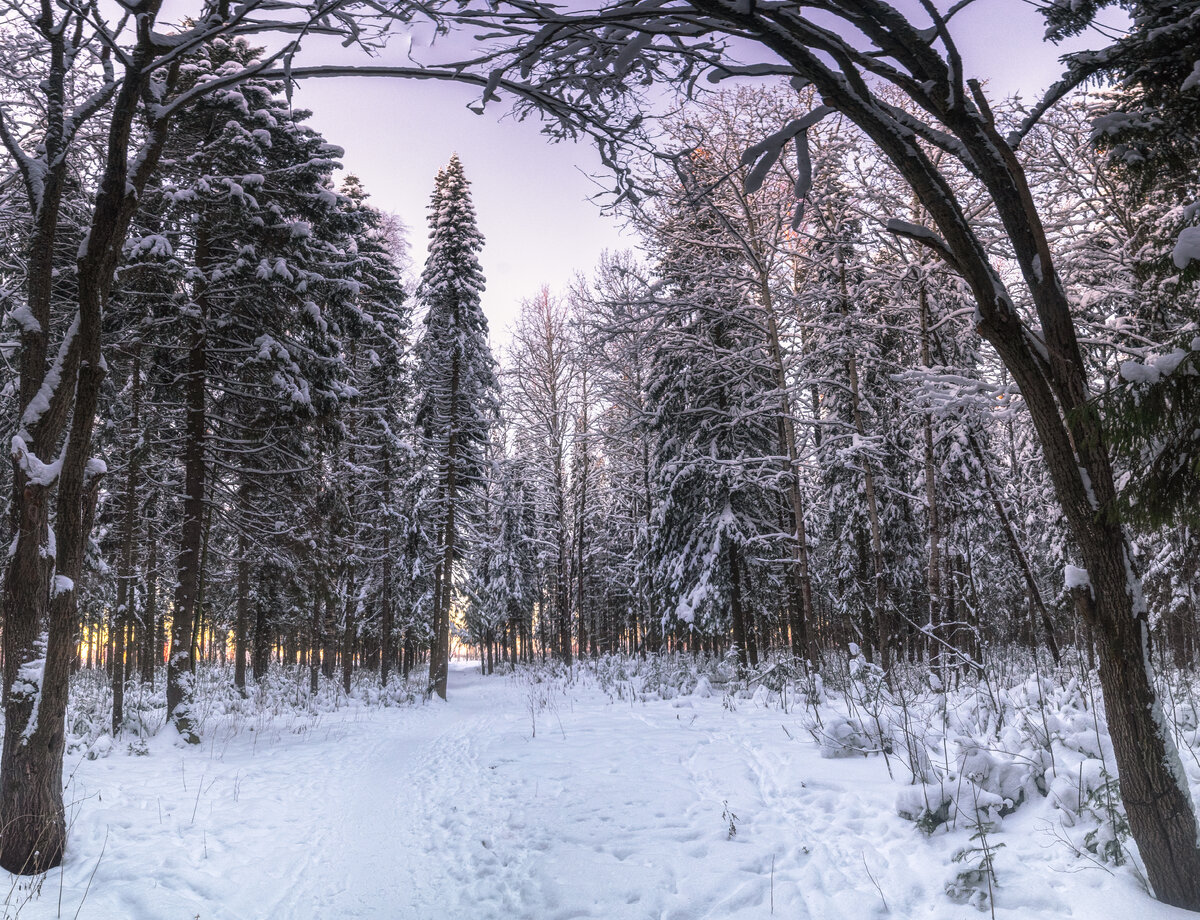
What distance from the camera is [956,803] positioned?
3521mm

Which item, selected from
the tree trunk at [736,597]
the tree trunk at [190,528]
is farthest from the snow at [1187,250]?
the tree trunk at [736,597]

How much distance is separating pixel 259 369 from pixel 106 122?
456 cm

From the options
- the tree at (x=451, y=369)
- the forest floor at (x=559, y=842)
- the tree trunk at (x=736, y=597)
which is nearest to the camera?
the forest floor at (x=559, y=842)

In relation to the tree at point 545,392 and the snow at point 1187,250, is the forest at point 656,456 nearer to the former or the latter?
the snow at point 1187,250

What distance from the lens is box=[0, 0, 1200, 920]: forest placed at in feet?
8.25

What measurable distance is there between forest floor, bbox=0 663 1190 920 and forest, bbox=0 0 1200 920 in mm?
39

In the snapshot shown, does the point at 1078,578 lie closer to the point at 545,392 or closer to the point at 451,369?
the point at 451,369

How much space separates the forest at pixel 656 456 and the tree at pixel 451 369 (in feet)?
0.43

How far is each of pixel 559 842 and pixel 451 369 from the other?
15.3m

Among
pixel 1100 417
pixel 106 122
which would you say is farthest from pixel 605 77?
pixel 106 122

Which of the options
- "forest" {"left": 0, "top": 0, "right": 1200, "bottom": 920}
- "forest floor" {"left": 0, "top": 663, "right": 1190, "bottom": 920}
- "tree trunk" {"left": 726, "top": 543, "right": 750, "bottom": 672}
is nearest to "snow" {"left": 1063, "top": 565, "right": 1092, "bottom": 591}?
"forest" {"left": 0, "top": 0, "right": 1200, "bottom": 920}

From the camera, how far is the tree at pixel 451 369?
17.6 metres

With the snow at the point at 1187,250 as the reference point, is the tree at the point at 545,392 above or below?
above

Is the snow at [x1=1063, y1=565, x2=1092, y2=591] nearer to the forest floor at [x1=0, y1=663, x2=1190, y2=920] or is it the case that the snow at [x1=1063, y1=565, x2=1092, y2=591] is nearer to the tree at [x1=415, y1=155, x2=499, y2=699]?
the forest floor at [x1=0, y1=663, x2=1190, y2=920]
